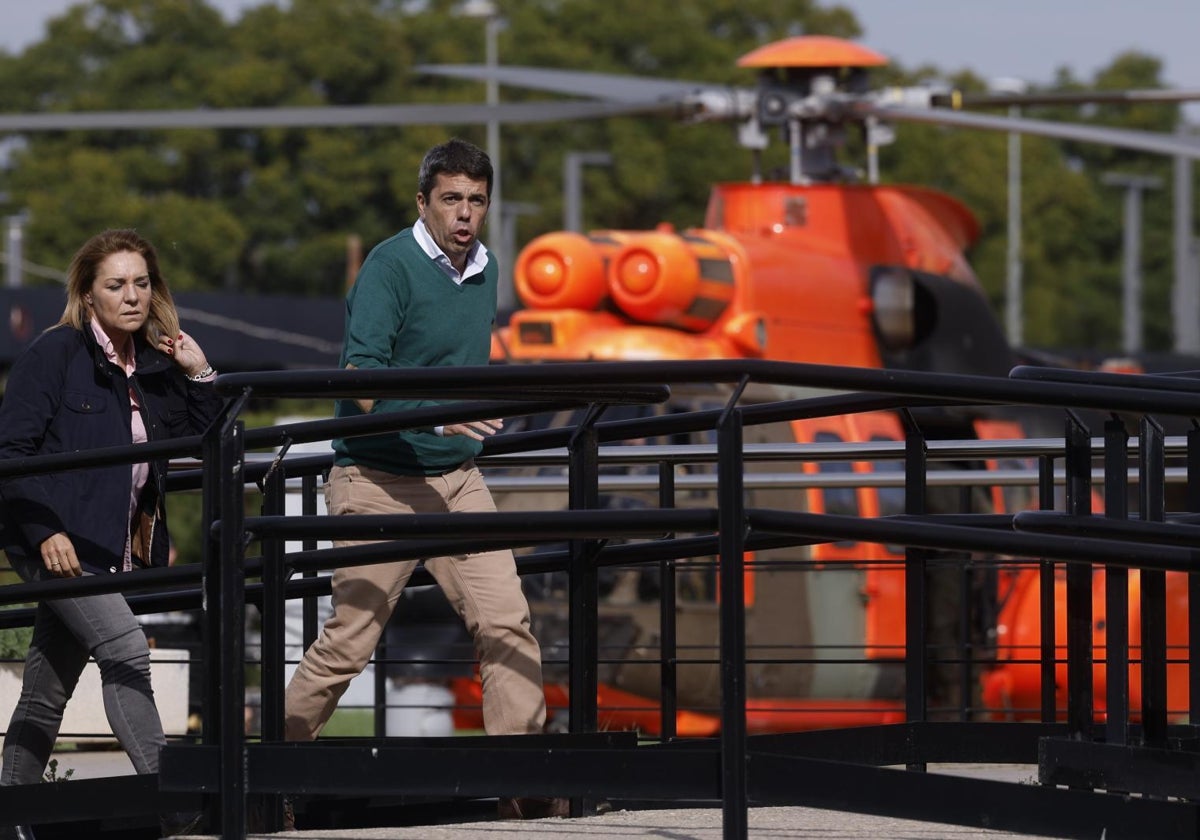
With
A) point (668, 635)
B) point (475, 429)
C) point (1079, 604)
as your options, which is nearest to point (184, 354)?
point (475, 429)

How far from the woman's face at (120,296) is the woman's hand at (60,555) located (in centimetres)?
57

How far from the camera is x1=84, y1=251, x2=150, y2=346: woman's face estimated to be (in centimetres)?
561

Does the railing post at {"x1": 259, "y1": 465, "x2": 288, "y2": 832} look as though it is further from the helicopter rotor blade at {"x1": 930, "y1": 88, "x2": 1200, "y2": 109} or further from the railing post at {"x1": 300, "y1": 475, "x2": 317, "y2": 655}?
the helicopter rotor blade at {"x1": 930, "y1": 88, "x2": 1200, "y2": 109}

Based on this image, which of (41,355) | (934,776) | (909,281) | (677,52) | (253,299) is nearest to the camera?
(934,776)

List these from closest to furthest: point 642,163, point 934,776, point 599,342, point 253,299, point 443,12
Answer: point 934,776, point 599,342, point 253,299, point 642,163, point 443,12

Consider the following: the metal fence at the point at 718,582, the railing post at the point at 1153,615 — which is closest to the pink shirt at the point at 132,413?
the metal fence at the point at 718,582

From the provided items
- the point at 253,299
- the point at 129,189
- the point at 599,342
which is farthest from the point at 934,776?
the point at 129,189

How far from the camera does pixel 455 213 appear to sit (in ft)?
18.2

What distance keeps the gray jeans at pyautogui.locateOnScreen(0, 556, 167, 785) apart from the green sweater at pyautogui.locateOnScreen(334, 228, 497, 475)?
0.71 meters

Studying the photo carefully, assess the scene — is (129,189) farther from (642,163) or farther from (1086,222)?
(1086,222)

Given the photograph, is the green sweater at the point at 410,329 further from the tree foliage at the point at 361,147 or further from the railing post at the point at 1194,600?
the tree foliage at the point at 361,147

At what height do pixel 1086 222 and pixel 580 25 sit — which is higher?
pixel 580 25

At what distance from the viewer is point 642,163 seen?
5738 centimetres

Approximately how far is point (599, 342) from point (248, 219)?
48.3 metres
